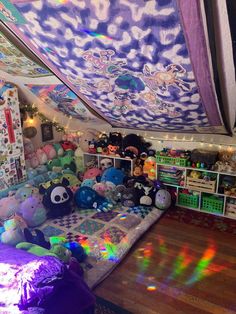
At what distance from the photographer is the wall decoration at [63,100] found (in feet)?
10.7

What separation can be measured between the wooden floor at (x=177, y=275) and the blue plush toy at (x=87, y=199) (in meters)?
0.84

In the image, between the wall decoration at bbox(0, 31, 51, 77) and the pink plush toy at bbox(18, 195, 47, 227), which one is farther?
the pink plush toy at bbox(18, 195, 47, 227)

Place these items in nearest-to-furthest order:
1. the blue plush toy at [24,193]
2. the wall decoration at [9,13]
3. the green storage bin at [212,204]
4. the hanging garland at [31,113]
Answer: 1. the wall decoration at [9,13]
2. the blue plush toy at [24,193]
3. the green storage bin at [212,204]
4. the hanging garland at [31,113]

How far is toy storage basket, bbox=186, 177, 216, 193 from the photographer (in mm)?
3338

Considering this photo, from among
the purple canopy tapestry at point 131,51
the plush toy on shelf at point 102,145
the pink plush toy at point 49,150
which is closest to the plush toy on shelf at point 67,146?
the pink plush toy at point 49,150

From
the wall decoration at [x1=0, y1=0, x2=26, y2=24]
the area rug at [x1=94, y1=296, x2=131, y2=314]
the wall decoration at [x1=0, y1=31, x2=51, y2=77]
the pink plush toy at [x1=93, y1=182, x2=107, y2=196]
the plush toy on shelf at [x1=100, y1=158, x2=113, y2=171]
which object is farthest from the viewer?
the plush toy on shelf at [x1=100, y1=158, x2=113, y2=171]

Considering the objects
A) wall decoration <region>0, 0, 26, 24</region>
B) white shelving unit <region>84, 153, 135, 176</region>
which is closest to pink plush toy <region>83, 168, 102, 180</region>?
white shelving unit <region>84, 153, 135, 176</region>

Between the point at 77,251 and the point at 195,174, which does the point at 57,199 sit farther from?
the point at 195,174

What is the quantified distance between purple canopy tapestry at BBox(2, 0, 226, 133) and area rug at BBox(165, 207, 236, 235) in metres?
1.17

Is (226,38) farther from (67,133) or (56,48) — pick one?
(67,133)

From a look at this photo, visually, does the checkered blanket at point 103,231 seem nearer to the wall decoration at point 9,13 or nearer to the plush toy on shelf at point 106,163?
the plush toy on shelf at point 106,163

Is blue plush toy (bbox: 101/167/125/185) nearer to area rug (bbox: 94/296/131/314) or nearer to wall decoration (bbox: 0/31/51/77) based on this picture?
wall decoration (bbox: 0/31/51/77)

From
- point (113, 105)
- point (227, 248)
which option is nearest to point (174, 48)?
point (113, 105)

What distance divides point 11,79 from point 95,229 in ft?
7.28
